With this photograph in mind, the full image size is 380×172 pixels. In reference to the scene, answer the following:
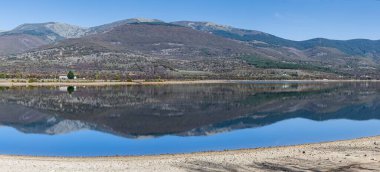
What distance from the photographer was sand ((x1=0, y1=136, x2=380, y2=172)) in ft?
73.0

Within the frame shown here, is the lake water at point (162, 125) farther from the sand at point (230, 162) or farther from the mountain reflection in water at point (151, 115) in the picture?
the sand at point (230, 162)

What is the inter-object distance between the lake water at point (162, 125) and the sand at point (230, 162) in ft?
15.6

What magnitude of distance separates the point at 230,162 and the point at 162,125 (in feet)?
76.2

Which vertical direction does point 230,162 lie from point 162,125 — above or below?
above

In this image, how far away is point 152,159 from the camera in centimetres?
2544

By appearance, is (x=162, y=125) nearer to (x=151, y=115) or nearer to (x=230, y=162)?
(x=151, y=115)

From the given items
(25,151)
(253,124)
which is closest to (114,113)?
(253,124)

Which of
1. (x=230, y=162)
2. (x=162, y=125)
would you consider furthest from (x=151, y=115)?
(x=230, y=162)

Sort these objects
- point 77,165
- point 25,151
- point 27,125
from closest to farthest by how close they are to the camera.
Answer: point 77,165 < point 25,151 < point 27,125

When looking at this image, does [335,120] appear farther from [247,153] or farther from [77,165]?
[77,165]

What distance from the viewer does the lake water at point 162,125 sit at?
33.2 meters

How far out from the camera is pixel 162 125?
46.8 meters

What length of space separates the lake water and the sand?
4.75m

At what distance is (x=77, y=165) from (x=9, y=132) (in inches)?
805
